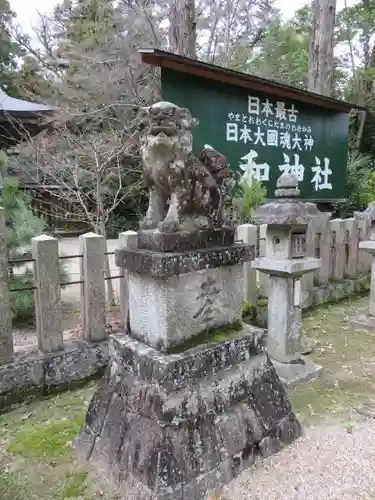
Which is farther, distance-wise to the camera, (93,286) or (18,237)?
(18,237)

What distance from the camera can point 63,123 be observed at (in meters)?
6.91

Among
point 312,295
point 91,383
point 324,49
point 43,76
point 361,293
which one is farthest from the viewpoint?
point 43,76

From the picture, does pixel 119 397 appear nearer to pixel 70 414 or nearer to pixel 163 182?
pixel 70 414

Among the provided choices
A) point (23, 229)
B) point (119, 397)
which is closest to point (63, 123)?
point (23, 229)

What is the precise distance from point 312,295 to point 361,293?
4.36 ft

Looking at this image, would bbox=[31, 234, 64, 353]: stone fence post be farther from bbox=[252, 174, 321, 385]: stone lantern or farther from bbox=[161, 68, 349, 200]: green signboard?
bbox=[161, 68, 349, 200]: green signboard

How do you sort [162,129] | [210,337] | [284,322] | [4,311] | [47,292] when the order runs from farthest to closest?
[284,322] → [47,292] → [4,311] → [210,337] → [162,129]

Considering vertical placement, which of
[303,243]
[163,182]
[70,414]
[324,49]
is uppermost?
[324,49]

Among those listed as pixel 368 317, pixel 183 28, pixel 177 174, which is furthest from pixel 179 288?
pixel 183 28

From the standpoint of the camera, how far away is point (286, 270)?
3311 millimetres

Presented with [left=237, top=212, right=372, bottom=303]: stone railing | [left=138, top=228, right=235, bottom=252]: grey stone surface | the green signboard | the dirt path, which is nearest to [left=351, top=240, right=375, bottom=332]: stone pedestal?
[left=237, top=212, right=372, bottom=303]: stone railing

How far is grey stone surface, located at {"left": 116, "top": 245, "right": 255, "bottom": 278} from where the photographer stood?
2.03 metres

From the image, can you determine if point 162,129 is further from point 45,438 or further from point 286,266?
point 45,438

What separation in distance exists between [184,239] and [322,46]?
850 centimetres
